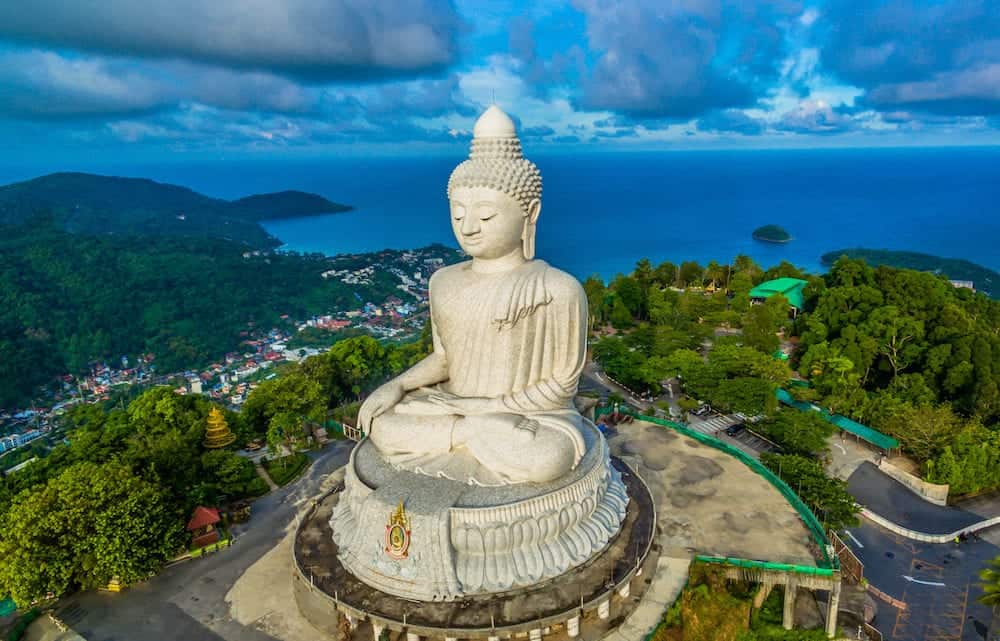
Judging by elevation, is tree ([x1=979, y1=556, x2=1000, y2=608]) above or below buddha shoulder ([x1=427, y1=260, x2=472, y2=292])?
below

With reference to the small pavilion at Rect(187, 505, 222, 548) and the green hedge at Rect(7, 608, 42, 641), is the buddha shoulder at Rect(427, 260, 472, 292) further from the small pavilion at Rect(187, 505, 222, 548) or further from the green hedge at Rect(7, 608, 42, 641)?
the green hedge at Rect(7, 608, 42, 641)

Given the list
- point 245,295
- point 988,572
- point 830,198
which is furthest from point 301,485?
point 830,198

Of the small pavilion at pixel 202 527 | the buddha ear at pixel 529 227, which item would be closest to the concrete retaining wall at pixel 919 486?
the buddha ear at pixel 529 227

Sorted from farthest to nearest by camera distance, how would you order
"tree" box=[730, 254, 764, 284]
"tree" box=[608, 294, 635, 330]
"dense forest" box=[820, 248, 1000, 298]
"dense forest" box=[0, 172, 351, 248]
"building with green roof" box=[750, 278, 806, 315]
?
1. "dense forest" box=[0, 172, 351, 248]
2. "dense forest" box=[820, 248, 1000, 298]
3. "tree" box=[730, 254, 764, 284]
4. "building with green roof" box=[750, 278, 806, 315]
5. "tree" box=[608, 294, 635, 330]

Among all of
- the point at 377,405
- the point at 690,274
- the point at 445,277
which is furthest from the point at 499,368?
the point at 690,274

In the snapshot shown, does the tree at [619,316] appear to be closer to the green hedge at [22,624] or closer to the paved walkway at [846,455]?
the paved walkway at [846,455]

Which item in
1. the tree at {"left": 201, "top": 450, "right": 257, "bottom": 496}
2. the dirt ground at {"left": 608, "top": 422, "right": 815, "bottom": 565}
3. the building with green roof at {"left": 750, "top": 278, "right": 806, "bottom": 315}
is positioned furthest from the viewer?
the building with green roof at {"left": 750, "top": 278, "right": 806, "bottom": 315}

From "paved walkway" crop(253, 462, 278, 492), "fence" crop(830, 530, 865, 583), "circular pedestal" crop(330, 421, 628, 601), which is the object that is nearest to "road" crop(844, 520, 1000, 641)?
"fence" crop(830, 530, 865, 583)
